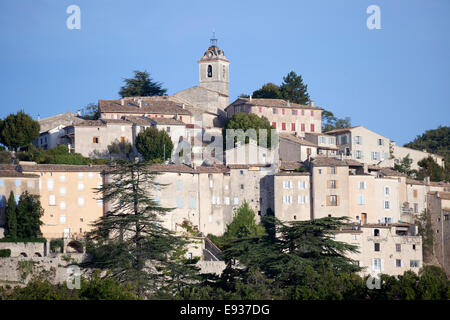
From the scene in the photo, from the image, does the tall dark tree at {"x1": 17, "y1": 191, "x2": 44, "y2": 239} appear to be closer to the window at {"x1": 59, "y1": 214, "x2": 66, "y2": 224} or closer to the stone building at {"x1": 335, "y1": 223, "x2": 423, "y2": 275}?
the window at {"x1": 59, "y1": 214, "x2": 66, "y2": 224}

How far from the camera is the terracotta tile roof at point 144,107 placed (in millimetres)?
83250

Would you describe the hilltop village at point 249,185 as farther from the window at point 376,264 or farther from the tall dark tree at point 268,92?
the tall dark tree at point 268,92

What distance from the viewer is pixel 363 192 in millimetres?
70000

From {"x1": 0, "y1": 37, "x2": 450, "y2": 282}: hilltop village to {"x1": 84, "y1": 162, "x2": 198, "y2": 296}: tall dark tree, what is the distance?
12.4ft

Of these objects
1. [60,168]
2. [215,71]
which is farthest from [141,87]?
[60,168]

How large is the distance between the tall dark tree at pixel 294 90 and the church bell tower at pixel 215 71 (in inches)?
228

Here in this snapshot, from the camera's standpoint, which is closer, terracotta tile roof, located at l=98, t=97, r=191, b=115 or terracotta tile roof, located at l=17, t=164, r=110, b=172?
terracotta tile roof, located at l=17, t=164, r=110, b=172

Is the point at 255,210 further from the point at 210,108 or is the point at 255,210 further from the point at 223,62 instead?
the point at 223,62

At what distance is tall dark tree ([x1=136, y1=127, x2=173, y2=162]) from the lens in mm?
74750

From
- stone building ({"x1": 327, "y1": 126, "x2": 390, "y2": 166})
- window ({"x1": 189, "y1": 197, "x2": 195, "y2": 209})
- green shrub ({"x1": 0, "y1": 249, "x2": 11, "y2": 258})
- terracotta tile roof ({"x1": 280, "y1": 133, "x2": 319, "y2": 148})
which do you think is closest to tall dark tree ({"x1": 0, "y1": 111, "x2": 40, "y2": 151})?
window ({"x1": 189, "y1": 197, "x2": 195, "y2": 209})

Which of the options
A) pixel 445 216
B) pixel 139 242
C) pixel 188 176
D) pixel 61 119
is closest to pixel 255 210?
pixel 188 176

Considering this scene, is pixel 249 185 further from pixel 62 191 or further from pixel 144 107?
pixel 144 107

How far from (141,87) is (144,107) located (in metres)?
15.0
